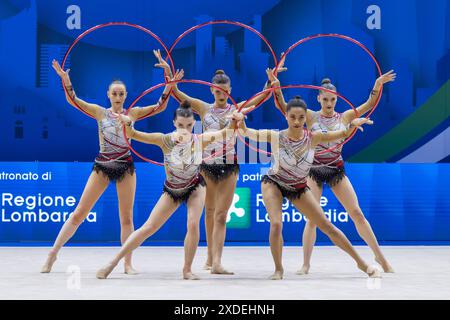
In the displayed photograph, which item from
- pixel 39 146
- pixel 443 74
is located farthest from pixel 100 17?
pixel 443 74

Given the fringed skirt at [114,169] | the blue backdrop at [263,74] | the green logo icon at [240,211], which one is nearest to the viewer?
the fringed skirt at [114,169]

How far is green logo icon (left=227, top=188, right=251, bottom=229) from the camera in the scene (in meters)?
11.3

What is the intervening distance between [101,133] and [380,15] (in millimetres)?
5727

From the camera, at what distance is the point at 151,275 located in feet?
25.7

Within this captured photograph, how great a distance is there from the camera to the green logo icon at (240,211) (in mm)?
11289

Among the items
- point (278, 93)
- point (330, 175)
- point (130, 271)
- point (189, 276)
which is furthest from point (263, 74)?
point (189, 276)

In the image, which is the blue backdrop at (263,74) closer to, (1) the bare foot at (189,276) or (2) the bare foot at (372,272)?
(2) the bare foot at (372,272)

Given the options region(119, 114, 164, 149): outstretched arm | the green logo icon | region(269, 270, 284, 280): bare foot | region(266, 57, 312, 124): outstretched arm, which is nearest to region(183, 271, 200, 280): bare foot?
region(269, 270, 284, 280): bare foot

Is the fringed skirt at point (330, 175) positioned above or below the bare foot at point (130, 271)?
above

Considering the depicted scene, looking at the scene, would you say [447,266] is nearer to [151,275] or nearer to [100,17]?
[151,275]

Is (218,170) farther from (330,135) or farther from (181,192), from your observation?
(330,135)

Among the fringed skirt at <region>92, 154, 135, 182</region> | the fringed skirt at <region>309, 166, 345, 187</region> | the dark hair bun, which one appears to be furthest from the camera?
the fringed skirt at <region>309, 166, 345, 187</region>

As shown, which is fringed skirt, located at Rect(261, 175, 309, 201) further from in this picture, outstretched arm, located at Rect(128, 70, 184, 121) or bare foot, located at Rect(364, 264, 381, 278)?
outstretched arm, located at Rect(128, 70, 184, 121)

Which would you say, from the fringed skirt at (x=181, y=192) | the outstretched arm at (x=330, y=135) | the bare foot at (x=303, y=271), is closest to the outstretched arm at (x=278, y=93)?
the outstretched arm at (x=330, y=135)
